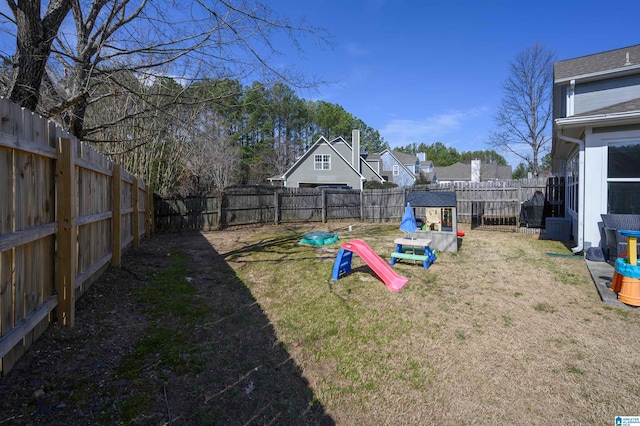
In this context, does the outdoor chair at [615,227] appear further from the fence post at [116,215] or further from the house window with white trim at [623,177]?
the fence post at [116,215]

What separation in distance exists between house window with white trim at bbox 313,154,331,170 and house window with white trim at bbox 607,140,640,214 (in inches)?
861

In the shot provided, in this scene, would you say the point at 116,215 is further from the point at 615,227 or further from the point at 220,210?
the point at 615,227

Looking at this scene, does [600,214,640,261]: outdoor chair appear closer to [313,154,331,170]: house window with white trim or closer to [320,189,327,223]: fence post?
[320,189,327,223]: fence post

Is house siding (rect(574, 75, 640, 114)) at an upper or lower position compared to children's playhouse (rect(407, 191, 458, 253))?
upper

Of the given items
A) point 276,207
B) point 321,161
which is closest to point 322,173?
point 321,161

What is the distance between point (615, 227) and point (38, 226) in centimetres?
852

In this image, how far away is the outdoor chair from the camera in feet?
19.2

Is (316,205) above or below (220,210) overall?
above

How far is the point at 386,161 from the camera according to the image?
3906cm

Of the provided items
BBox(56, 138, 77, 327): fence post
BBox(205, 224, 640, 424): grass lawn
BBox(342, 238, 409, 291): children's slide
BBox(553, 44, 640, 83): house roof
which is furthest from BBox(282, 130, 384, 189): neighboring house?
BBox(56, 138, 77, 327): fence post

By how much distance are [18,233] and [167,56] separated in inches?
156

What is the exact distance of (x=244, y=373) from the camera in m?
2.98

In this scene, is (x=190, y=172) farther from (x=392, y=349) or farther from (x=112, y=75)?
(x=392, y=349)

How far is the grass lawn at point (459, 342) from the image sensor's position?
8.49 feet
